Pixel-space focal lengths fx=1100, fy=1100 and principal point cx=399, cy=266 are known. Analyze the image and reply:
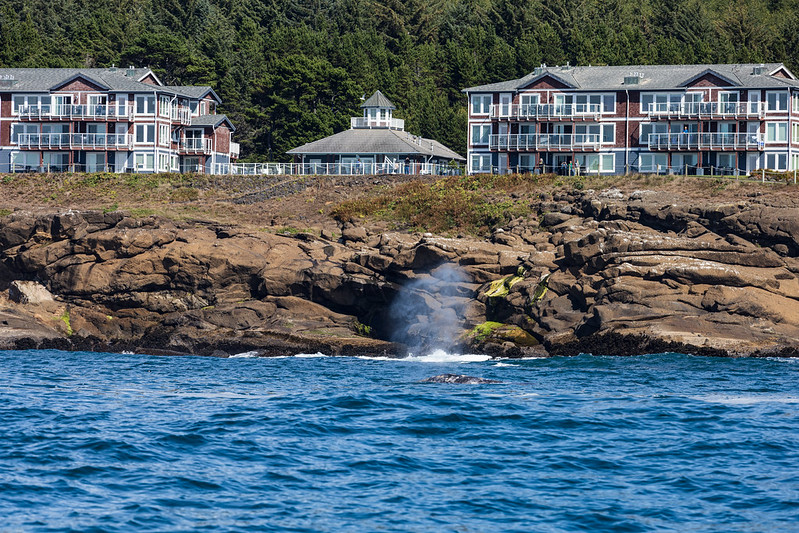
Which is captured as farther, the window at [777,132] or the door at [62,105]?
the door at [62,105]

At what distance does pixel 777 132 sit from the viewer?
82.0 m

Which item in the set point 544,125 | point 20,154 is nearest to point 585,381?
point 544,125

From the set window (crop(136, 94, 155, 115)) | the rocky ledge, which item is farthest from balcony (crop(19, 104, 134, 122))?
the rocky ledge

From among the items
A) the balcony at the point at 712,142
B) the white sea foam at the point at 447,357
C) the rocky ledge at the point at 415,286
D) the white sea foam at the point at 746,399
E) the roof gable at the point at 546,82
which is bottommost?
the white sea foam at the point at 447,357

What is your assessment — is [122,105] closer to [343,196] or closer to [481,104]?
[343,196]

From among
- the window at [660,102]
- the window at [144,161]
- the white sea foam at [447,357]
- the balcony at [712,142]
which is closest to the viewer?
the white sea foam at [447,357]

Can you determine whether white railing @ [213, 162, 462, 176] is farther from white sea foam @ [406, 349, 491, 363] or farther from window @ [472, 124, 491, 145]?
white sea foam @ [406, 349, 491, 363]

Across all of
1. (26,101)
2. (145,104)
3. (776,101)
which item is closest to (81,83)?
(26,101)

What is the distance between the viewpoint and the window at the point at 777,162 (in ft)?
268

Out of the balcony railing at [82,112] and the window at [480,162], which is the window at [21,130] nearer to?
the balcony railing at [82,112]

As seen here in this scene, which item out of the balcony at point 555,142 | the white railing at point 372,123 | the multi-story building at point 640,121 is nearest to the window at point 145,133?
the white railing at point 372,123

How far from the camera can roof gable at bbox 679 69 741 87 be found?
82.9m

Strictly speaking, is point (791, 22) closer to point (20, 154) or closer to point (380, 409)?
point (20, 154)

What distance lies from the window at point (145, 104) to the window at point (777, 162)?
161 ft
